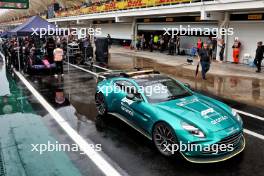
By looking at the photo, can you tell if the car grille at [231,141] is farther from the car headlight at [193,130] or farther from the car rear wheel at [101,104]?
the car rear wheel at [101,104]

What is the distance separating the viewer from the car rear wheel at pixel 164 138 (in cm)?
559

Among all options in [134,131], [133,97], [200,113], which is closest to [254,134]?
[200,113]

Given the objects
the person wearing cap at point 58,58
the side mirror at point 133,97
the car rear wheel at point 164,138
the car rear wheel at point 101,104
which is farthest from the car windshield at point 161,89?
the person wearing cap at point 58,58

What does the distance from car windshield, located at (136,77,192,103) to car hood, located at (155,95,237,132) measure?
0.22 m

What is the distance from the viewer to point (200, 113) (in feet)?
19.0

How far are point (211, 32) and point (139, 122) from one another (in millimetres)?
16910

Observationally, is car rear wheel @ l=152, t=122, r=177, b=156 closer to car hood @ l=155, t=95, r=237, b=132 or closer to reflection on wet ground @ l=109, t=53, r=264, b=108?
car hood @ l=155, t=95, r=237, b=132

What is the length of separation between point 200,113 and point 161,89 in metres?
1.30

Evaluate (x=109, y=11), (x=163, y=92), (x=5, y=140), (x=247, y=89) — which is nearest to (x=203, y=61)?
(x=247, y=89)

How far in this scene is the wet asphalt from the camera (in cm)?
526

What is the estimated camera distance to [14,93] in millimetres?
11297

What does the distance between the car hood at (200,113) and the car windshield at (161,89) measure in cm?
22

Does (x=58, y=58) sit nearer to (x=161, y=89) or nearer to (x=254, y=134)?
(x=161, y=89)

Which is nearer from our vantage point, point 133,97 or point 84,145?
point 84,145
